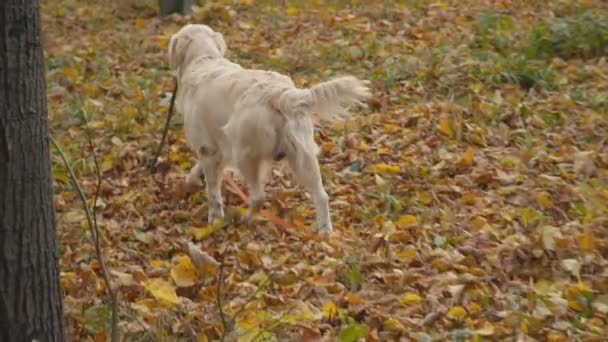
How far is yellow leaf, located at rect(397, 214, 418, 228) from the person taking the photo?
617 cm

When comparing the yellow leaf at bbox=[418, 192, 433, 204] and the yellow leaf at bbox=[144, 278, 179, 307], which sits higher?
the yellow leaf at bbox=[144, 278, 179, 307]

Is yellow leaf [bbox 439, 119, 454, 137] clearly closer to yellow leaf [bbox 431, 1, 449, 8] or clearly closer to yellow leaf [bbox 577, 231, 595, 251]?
yellow leaf [bbox 577, 231, 595, 251]

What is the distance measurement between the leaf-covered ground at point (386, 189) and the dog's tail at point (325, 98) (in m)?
0.87

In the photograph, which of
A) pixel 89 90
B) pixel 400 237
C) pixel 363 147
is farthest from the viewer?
pixel 89 90

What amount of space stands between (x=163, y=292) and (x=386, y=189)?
2630 mm

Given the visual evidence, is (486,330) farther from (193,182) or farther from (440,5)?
(440,5)

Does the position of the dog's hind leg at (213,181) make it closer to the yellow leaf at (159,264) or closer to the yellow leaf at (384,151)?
the yellow leaf at (159,264)

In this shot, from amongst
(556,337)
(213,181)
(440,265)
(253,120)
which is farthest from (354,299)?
(213,181)

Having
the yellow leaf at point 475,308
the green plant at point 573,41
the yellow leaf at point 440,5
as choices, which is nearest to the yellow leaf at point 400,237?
the yellow leaf at point 475,308

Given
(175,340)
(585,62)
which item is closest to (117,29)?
(585,62)

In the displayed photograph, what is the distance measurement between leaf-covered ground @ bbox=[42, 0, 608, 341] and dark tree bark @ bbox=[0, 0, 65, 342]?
87 cm

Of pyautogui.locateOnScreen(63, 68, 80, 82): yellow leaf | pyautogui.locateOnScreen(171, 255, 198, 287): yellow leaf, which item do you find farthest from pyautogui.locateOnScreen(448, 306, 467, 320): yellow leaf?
pyautogui.locateOnScreen(63, 68, 80, 82): yellow leaf

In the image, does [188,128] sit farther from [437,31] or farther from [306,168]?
[437,31]

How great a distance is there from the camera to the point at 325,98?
5859 millimetres
